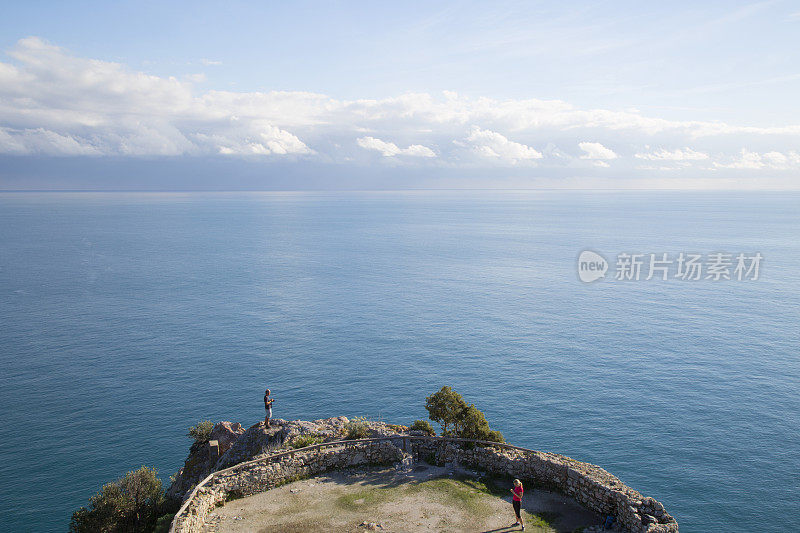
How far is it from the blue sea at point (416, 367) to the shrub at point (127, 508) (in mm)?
8649

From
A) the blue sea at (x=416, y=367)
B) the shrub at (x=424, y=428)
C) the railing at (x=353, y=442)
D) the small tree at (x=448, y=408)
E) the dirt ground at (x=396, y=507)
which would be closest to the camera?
the dirt ground at (x=396, y=507)

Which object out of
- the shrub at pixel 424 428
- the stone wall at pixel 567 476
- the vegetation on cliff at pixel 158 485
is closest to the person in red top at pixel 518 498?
the stone wall at pixel 567 476

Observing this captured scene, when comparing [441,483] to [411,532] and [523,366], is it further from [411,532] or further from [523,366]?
[523,366]

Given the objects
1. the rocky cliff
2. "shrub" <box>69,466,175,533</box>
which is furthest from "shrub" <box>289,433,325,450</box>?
"shrub" <box>69,466,175,533</box>

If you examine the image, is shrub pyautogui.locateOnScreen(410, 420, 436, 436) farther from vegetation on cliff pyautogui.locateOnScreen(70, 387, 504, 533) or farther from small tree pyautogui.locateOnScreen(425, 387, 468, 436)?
small tree pyautogui.locateOnScreen(425, 387, 468, 436)

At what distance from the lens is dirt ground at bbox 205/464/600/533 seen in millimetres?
23672

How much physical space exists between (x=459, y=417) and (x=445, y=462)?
3.73 metres

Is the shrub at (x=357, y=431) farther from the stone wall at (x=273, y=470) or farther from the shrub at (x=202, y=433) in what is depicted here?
the shrub at (x=202, y=433)

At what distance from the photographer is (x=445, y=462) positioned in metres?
29.2

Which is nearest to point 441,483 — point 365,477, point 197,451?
point 365,477

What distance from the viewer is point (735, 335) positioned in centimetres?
7244

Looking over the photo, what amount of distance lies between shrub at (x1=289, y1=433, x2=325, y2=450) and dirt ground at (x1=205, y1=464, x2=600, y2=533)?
233cm

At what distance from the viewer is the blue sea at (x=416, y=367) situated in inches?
1670

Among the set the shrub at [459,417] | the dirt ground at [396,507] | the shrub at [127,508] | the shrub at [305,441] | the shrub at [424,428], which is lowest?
the shrub at [127,508]
